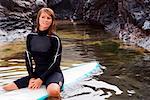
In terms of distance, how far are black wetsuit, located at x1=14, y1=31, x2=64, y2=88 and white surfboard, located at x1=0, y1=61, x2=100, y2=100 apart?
25 centimetres

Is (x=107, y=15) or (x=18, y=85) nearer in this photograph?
(x=18, y=85)

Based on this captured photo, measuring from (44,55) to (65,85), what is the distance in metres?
0.89

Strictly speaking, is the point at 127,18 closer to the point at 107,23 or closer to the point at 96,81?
the point at 107,23

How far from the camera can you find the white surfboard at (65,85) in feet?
21.1

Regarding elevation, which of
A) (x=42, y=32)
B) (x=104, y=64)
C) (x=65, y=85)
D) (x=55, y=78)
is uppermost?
(x=42, y=32)

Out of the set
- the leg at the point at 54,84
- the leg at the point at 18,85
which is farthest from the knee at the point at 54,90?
the leg at the point at 18,85

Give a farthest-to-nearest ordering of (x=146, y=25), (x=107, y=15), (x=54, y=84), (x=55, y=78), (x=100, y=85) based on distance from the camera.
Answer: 1. (x=107, y=15)
2. (x=146, y=25)
3. (x=100, y=85)
4. (x=55, y=78)
5. (x=54, y=84)

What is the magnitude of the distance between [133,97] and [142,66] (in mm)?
3007

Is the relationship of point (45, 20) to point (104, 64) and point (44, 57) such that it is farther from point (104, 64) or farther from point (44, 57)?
point (104, 64)

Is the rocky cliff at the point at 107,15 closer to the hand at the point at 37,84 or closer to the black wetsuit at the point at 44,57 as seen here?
the black wetsuit at the point at 44,57

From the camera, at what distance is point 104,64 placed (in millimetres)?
10273

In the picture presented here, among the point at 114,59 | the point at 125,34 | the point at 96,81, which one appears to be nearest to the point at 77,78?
the point at 96,81

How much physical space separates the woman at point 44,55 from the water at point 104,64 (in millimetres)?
499

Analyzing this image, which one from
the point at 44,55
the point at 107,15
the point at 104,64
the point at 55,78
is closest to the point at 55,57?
the point at 44,55
